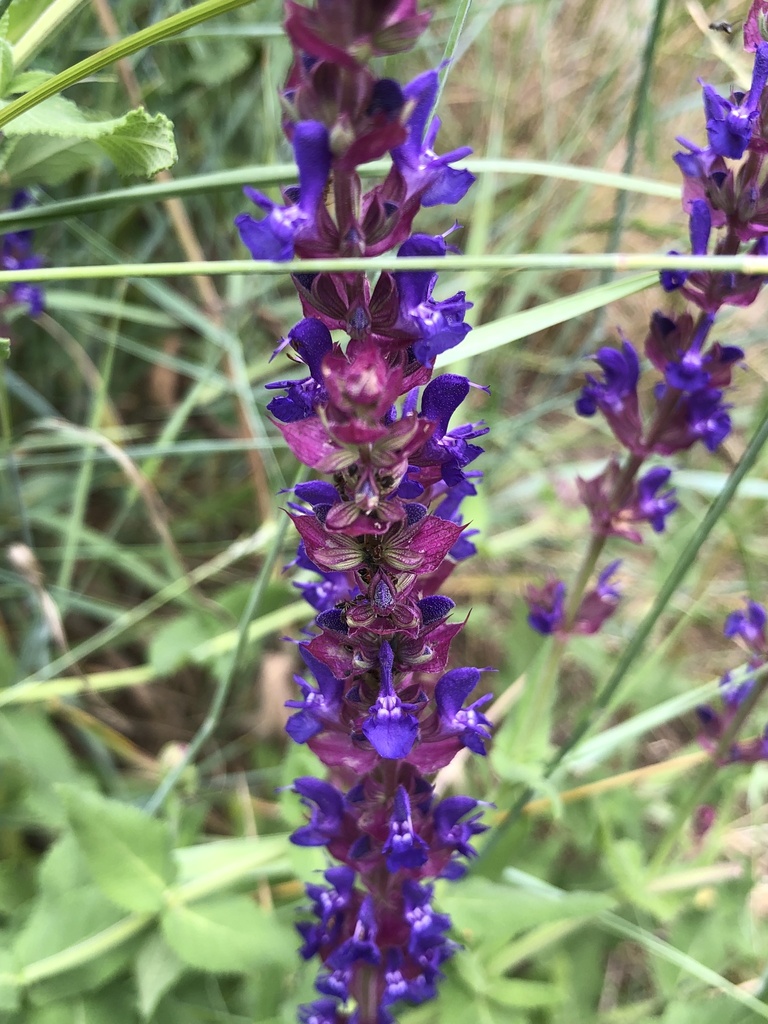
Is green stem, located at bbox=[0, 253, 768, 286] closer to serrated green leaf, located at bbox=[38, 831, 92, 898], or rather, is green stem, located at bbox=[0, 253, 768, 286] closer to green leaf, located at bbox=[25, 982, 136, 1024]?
serrated green leaf, located at bbox=[38, 831, 92, 898]

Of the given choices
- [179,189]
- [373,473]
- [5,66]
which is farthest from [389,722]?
[5,66]

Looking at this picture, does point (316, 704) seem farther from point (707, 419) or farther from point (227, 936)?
point (707, 419)

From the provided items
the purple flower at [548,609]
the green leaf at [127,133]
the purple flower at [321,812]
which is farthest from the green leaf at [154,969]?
the green leaf at [127,133]

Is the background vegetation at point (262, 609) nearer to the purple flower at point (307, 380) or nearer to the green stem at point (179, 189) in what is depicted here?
the green stem at point (179, 189)

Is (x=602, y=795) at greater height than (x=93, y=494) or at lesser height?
lesser

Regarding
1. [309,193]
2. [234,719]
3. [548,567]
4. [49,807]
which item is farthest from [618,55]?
[49,807]

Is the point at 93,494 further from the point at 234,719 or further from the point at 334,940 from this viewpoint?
the point at 334,940

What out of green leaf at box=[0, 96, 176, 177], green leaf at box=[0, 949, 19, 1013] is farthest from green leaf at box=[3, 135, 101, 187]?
green leaf at box=[0, 949, 19, 1013]
